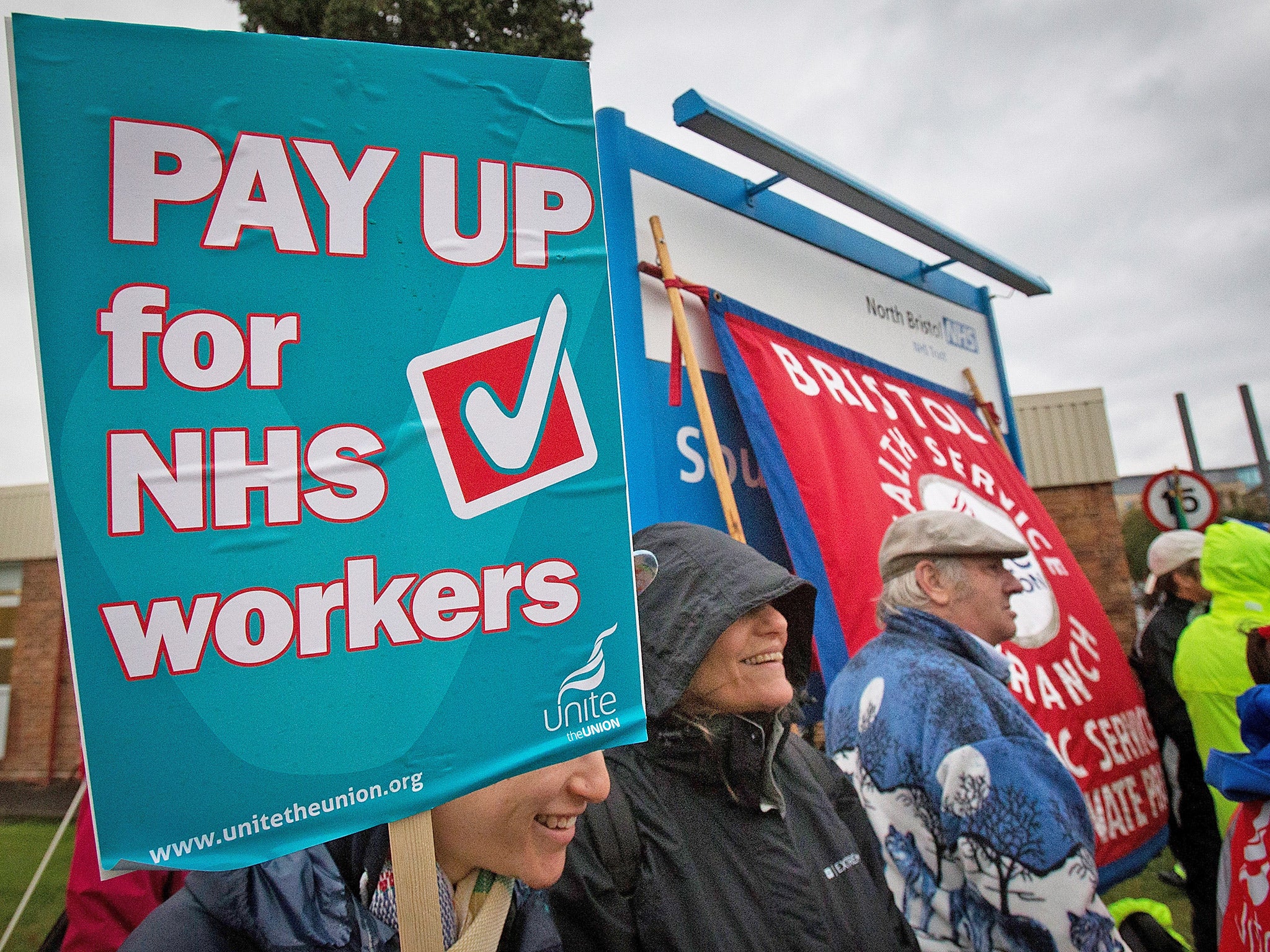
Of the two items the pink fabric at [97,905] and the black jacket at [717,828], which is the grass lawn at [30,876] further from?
the black jacket at [717,828]

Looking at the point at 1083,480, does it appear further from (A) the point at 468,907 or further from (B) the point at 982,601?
(A) the point at 468,907

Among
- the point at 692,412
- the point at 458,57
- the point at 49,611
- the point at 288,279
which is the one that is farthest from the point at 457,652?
the point at 49,611

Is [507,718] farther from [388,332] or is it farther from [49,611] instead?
[49,611]

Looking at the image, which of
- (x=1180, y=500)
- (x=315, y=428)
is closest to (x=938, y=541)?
(x=315, y=428)

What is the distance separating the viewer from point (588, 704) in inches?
43.9

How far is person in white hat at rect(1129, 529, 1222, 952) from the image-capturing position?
3.52 meters

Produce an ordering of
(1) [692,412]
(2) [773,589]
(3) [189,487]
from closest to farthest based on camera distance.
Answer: (3) [189,487] → (2) [773,589] → (1) [692,412]

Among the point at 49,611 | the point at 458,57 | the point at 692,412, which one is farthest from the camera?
the point at 49,611

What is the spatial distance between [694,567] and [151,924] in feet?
3.36

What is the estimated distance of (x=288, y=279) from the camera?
1.02 metres

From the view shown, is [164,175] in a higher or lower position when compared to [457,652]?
higher

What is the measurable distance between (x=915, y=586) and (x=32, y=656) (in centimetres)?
1182

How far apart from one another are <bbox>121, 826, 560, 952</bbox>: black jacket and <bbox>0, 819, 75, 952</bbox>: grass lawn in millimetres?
5541

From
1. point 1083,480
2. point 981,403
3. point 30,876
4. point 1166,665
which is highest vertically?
point 981,403
